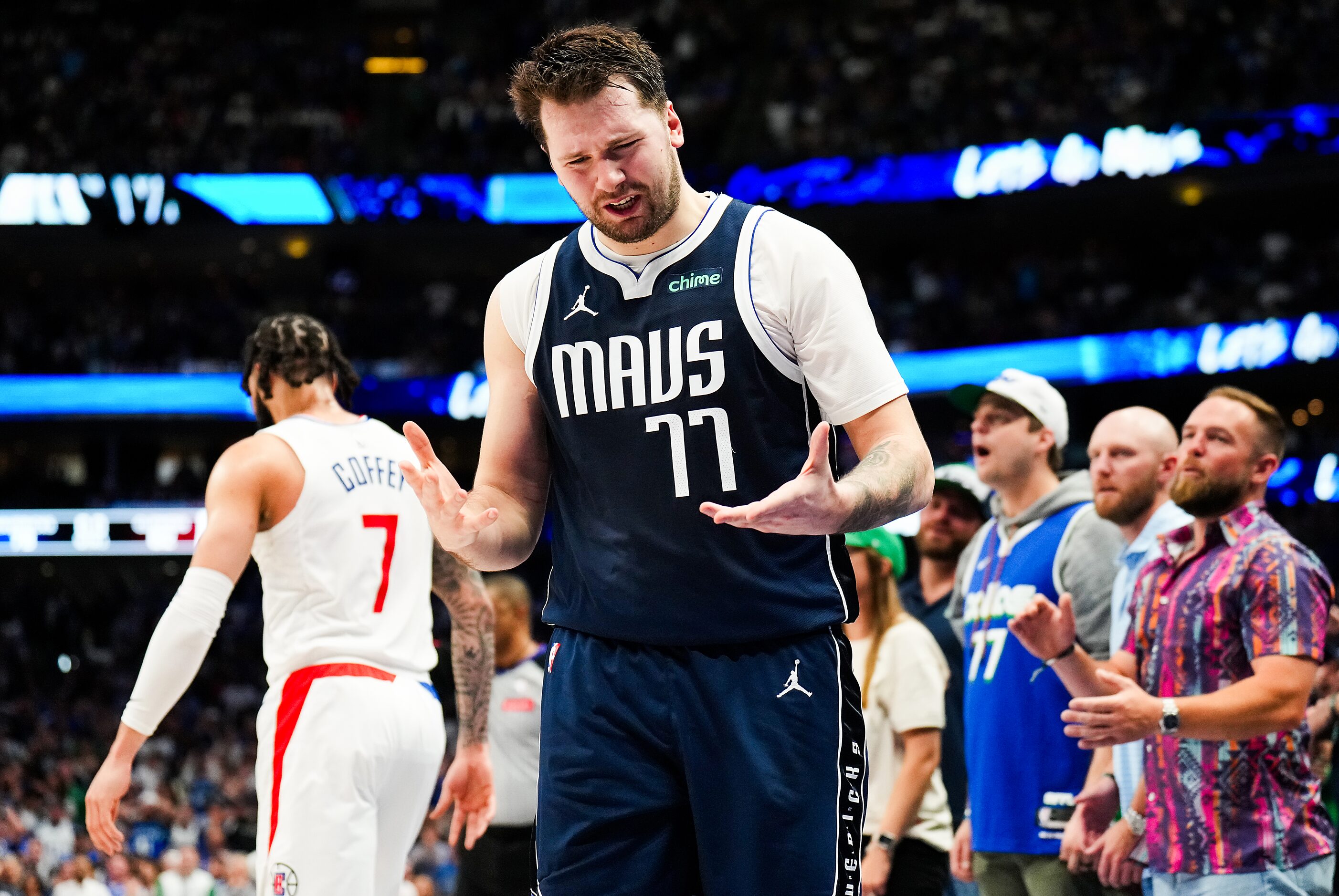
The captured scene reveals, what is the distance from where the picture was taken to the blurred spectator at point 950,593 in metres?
5.91

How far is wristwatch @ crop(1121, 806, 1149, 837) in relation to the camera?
4.02m

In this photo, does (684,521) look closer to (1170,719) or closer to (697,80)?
(1170,719)

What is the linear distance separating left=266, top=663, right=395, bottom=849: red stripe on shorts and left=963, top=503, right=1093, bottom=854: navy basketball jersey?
6.28ft

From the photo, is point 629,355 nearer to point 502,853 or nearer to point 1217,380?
point 502,853

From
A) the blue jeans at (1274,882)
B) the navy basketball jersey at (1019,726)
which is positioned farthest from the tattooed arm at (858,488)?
the navy basketball jersey at (1019,726)

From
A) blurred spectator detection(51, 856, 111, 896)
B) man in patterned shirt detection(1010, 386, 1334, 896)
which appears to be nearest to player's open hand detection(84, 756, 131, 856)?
man in patterned shirt detection(1010, 386, 1334, 896)

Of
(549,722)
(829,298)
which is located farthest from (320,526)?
(829,298)

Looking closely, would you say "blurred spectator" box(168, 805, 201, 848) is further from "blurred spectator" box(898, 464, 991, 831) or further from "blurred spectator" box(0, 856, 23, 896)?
"blurred spectator" box(898, 464, 991, 831)

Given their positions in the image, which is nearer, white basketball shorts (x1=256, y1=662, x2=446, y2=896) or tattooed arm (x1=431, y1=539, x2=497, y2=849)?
white basketball shorts (x1=256, y1=662, x2=446, y2=896)

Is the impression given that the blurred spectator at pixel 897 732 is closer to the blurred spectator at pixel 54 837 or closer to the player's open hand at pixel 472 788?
the player's open hand at pixel 472 788

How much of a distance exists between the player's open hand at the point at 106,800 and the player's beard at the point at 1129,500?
3131 millimetres

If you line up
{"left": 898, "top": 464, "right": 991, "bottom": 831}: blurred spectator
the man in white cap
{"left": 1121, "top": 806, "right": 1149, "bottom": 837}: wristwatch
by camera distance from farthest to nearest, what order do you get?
{"left": 898, "top": 464, "right": 991, "bottom": 831}: blurred spectator, the man in white cap, {"left": 1121, "top": 806, "right": 1149, "bottom": 837}: wristwatch

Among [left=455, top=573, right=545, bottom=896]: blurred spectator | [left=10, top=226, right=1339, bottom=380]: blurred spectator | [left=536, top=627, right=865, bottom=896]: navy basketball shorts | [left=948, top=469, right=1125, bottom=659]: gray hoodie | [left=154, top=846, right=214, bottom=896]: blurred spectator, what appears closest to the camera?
[left=536, top=627, right=865, bottom=896]: navy basketball shorts

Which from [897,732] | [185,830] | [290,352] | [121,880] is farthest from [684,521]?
[185,830]
